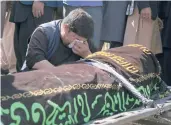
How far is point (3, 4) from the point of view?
353 cm

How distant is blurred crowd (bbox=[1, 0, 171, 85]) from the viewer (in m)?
3.87

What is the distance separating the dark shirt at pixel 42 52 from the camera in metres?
2.75

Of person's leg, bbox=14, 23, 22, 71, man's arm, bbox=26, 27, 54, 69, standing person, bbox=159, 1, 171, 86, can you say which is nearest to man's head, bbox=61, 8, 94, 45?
man's arm, bbox=26, 27, 54, 69

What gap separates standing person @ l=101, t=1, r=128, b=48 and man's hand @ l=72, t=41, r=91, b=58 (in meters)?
1.28

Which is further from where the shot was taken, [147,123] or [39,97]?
[147,123]

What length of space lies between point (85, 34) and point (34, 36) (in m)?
0.35

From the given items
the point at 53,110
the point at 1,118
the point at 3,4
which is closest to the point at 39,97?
the point at 53,110

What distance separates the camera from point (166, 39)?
4.23m

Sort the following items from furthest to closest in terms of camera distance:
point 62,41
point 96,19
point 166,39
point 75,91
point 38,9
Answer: point 166,39
point 96,19
point 38,9
point 62,41
point 75,91

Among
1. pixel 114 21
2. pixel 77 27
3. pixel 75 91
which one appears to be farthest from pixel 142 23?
pixel 75 91

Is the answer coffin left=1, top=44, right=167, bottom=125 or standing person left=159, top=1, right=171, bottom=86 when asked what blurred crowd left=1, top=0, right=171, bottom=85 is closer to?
standing person left=159, top=1, right=171, bottom=86

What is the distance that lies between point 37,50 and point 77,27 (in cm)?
31

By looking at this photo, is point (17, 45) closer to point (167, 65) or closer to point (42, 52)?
point (42, 52)

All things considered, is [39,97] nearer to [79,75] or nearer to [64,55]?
[79,75]
